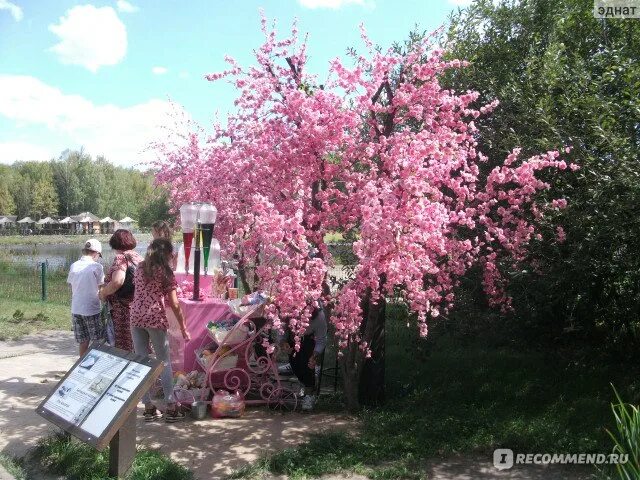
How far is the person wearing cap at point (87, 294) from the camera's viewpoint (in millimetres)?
6668

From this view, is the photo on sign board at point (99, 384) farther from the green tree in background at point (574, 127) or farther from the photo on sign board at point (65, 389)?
the green tree in background at point (574, 127)

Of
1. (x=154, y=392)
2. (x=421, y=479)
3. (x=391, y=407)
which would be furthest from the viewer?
(x=154, y=392)

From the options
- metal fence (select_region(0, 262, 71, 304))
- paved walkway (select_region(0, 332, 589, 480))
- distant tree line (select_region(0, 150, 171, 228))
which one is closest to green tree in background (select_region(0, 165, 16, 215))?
distant tree line (select_region(0, 150, 171, 228))

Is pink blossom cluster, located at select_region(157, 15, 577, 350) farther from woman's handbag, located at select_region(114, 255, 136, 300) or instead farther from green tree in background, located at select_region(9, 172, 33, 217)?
green tree in background, located at select_region(9, 172, 33, 217)

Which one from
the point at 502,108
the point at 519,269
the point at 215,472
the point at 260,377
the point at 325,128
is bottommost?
the point at 215,472

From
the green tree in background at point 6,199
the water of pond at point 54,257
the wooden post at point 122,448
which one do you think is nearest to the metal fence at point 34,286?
the water of pond at point 54,257

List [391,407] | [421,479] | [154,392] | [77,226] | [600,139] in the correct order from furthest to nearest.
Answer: [77,226] → [154,392] → [391,407] → [600,139] → [421,479]

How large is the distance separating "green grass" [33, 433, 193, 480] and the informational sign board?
0.42 meters

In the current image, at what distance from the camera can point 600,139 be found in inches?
192

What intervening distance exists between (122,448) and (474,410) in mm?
3276

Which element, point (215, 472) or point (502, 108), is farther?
point (502, 108)

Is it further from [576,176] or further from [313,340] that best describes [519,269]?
[313,340]

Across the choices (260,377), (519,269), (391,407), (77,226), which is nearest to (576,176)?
(519,269)

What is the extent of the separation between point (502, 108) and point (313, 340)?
124 inches
